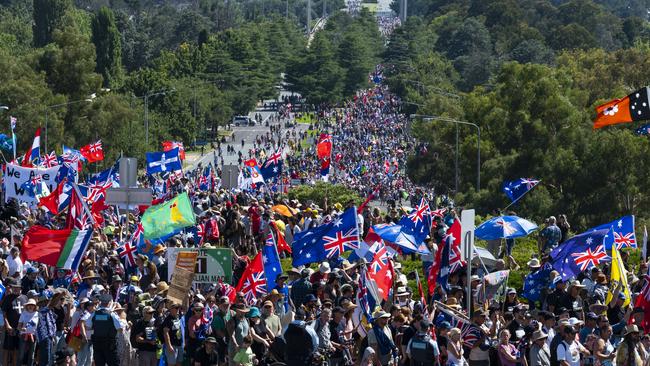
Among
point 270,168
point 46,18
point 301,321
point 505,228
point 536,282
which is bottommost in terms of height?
point 46,18

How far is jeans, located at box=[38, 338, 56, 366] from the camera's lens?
24.6 metres

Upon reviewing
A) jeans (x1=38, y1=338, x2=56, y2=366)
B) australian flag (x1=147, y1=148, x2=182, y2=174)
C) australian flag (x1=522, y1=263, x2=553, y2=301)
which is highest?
jeans (x1=38, y1=338, x2=56, y2=366)

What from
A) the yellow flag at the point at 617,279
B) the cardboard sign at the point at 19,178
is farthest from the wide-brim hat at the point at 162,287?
the cardboard sign at the point at 19,178

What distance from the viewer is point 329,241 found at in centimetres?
2783

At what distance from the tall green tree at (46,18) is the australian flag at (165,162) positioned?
341ft

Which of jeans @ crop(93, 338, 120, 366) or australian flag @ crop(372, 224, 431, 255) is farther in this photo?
australian flag @ crop(372, 224, 431, 255)

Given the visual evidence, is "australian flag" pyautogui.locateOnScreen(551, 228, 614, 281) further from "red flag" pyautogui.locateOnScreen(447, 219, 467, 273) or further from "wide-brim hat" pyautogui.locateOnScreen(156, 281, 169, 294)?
"wide-brim hat" pyautogui.locateOnScreen(156, 281, 169, 294)

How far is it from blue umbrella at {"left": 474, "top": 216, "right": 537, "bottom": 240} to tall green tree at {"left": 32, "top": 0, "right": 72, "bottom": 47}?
403 ft

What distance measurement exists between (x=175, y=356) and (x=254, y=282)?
8.82ft

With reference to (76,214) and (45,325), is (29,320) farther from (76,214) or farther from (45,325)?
(76,214)

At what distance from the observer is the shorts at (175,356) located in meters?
23.2

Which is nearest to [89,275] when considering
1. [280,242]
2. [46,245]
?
[46,245]

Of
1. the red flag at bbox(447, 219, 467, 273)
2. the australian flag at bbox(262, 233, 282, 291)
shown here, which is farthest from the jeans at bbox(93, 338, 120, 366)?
the red flag at bbox(447, 219, 467, 273)

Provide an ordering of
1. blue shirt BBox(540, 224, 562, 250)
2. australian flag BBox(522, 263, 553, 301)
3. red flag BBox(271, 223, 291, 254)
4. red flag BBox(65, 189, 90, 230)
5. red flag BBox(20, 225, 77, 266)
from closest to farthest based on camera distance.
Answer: red flag BBox(20, 225, 77, 266) < australian flag BBox(522, 263, 553, 301) < red flag BBox(65, 189, 90, 230) < blue shirt BBox(540, 224, 562, 250) < red flag BBox(271, 223, 291, 254)
